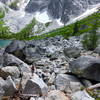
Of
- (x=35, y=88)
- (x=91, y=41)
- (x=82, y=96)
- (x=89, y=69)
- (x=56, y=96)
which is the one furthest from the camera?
(x=91, y=41)

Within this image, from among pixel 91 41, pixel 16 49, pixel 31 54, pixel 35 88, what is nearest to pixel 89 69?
pixel 35 88

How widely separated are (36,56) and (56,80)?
19.2 metres

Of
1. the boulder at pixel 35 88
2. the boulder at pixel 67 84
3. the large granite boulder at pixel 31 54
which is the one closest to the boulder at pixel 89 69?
the boulder at pixel 67 84

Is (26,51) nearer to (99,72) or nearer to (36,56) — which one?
(36,56)

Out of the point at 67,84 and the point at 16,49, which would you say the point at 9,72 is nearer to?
the point at 67,84

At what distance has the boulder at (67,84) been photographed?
18.0 metres

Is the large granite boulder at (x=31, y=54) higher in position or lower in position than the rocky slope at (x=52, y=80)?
lower

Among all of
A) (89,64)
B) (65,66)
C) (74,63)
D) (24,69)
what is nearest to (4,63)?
(24,69)

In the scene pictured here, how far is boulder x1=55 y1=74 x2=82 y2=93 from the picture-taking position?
1801cm

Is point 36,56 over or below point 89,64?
below

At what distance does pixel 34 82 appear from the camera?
15953mm

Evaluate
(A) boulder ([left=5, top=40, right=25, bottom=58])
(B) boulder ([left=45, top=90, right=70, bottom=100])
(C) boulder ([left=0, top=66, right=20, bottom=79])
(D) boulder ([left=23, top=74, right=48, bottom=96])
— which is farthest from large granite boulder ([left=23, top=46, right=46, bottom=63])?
(B) boulder ([left=45, top=90, right=70, bottom=100])

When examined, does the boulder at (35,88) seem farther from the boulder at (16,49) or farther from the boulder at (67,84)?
the boulder at (16,49)

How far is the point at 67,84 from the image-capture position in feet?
61.1
